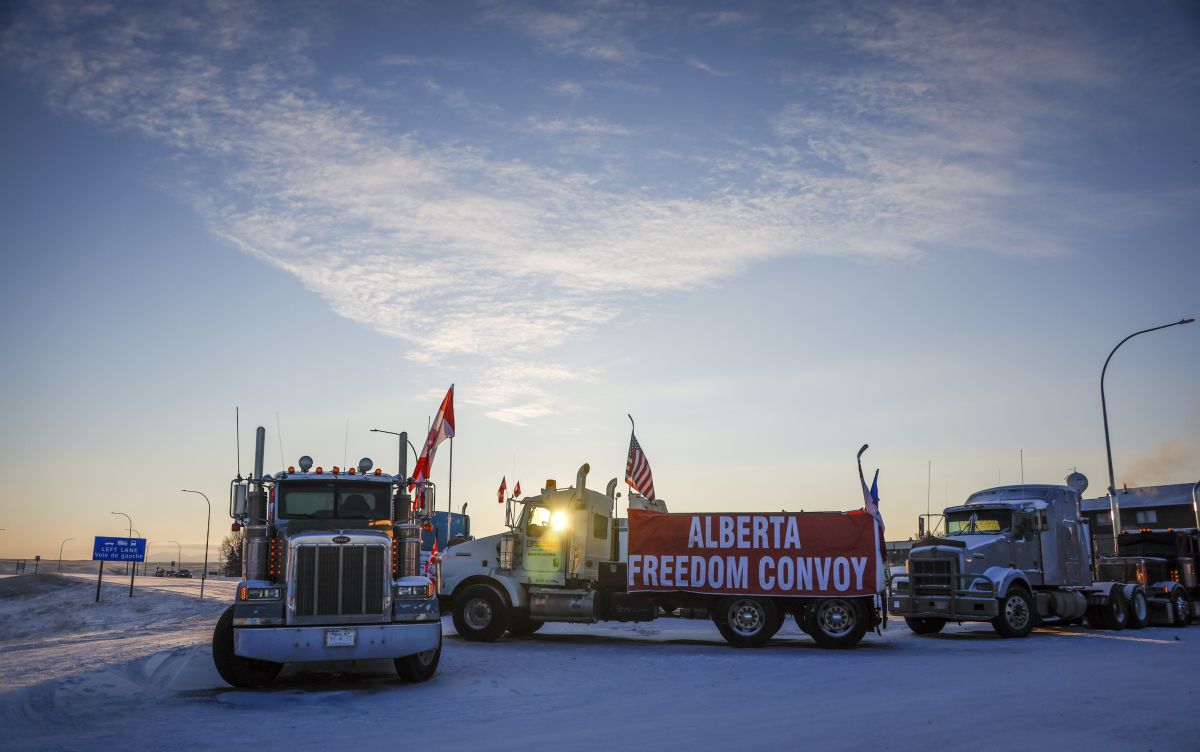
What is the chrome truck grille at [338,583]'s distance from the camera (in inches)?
523

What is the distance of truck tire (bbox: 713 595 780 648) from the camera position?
2048 centimetres

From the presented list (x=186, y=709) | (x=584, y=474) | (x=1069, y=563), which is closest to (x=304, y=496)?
(x=186, y=709)

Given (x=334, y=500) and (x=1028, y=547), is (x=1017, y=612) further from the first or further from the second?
(x=334, y=500)

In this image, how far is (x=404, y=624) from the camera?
44.6 feet

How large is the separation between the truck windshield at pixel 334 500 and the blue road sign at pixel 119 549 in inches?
1792

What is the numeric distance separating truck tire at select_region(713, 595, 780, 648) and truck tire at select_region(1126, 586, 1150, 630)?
38.4 ft

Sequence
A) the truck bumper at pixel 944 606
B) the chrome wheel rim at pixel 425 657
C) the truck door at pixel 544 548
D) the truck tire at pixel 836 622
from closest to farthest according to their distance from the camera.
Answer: the chrome wheel rim at pixel 425 657, the truck tire at pixel 836 622, the truck door at pixel 544 548, the truck bumper at pixel 944 606

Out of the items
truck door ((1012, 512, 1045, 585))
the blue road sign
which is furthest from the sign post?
truck door ((1012, 512, 1045, 585))

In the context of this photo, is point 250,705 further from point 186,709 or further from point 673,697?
point 673,697

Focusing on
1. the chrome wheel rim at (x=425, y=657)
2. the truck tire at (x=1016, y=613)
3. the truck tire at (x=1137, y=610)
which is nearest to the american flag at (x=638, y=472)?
the truck tire at (x=1016, y=613)

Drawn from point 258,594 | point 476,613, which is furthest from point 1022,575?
point 258,594

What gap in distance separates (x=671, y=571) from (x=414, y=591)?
862 cm

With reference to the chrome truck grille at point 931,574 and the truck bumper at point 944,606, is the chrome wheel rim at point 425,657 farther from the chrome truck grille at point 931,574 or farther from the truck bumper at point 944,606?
the chrome truck grille at point 931,574

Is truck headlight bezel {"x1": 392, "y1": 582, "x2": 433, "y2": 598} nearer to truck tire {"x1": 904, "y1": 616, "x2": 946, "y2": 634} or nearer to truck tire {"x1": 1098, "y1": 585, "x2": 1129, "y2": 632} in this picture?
truck tire {"x1": 904, "y1": 616, "x2": 946, "y2": 634}
